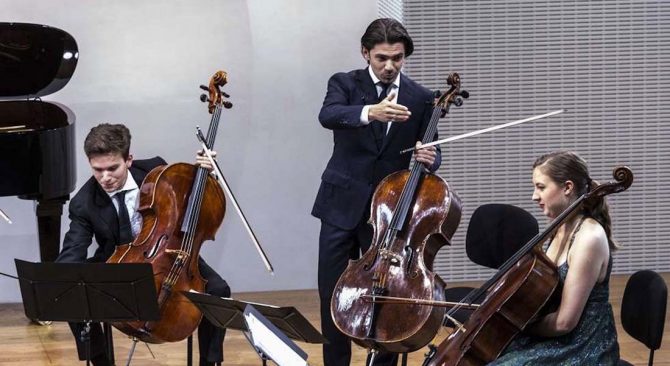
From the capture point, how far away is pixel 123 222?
3842 millimetres

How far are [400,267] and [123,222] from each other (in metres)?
1.02

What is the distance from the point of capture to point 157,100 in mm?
5590

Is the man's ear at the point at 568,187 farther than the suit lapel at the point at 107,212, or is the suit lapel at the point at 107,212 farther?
the suit lapel at the point at 107,212

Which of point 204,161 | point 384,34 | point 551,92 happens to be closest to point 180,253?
point 204,161

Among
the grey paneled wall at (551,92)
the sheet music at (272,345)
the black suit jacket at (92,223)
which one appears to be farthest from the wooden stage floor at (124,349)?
the sheet music at (272,345)

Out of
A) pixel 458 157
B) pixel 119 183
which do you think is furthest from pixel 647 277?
pixel 458 157

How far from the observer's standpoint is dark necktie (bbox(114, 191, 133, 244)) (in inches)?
151

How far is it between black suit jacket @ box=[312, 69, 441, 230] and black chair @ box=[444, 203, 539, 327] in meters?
0.36

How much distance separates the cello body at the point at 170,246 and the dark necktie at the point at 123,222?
0.52 ft

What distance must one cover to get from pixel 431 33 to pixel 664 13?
4.07 feet

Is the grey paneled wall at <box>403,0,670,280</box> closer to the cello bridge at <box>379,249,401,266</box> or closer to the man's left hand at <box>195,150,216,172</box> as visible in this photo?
the man's left hand at <box>195,150,216,172</box>

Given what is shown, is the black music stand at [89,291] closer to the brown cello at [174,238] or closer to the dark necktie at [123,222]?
the brown cello at [174,238]

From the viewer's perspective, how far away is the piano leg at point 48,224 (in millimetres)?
4770

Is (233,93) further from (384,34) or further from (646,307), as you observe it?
(646,307)
